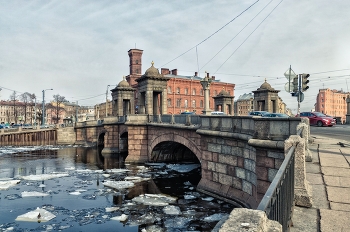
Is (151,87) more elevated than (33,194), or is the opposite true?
(151,87)

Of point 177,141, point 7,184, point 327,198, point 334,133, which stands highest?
point 334,133

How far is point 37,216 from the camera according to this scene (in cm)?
1079

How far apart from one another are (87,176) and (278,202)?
18361 millimetres

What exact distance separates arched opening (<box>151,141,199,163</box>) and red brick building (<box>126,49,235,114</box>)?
94.0ft

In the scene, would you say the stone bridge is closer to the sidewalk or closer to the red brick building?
the sidewalk

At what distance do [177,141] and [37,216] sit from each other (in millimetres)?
10930

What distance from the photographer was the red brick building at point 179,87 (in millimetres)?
55688

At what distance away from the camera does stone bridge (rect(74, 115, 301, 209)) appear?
356 inches

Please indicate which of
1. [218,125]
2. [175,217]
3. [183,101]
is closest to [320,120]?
[218,125]

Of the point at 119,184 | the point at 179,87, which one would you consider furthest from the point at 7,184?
the point at 179,87

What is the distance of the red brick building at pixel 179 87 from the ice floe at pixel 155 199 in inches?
1646

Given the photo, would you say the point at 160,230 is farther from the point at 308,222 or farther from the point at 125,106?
the point at 125,106

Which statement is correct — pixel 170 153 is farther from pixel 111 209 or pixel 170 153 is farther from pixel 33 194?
pixel 111 209

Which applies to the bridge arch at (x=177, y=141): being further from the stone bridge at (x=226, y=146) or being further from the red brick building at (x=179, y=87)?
the red brick building at (x=179, y=87)
